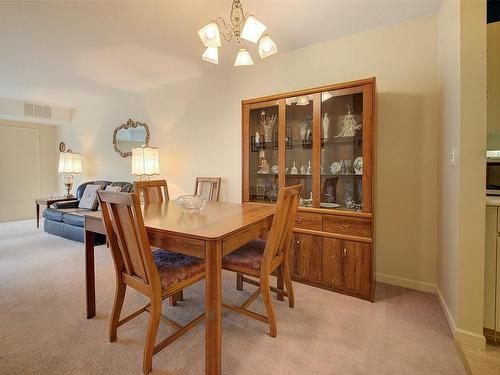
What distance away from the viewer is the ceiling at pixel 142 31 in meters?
2.05

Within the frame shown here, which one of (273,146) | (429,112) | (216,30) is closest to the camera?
(216,30)

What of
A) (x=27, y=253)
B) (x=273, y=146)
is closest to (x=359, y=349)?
(x=273, y=146)

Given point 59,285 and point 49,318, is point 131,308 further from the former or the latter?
point 59,285

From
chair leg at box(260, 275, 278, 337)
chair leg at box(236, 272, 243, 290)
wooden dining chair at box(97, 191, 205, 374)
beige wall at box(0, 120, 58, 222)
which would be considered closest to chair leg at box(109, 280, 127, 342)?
wooden dining chair at box(97, 191, 205, 374)

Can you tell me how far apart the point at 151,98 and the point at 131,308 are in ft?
10.7

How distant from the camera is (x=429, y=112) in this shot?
217 centimetres

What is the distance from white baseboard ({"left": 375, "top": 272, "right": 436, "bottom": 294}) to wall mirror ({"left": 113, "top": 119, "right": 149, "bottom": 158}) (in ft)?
12.6

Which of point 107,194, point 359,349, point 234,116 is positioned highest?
point 234,116

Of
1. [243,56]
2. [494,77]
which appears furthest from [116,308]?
[494,77]

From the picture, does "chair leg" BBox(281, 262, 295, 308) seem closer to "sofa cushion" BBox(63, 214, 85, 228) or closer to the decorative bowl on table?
the decorative bowl on table

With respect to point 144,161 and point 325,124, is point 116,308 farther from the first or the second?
point 144,161

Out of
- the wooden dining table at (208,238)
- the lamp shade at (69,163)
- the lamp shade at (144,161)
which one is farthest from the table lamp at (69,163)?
the wooden dining table at (208,238)

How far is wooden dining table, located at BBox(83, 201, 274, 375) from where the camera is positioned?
1.23 metres

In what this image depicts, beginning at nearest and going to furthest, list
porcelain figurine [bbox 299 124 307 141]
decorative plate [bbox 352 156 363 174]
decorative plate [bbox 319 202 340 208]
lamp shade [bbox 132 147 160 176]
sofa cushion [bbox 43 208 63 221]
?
decorative plate [bbox 352 156 363 174] → decorative plate [bbox 319 202 340 208] → porcelain figurine [bbox 299 124 307 141] → lamp shade [bbox 132 147 160 176] → sofa cushion [bbox 43 208 63 221]
